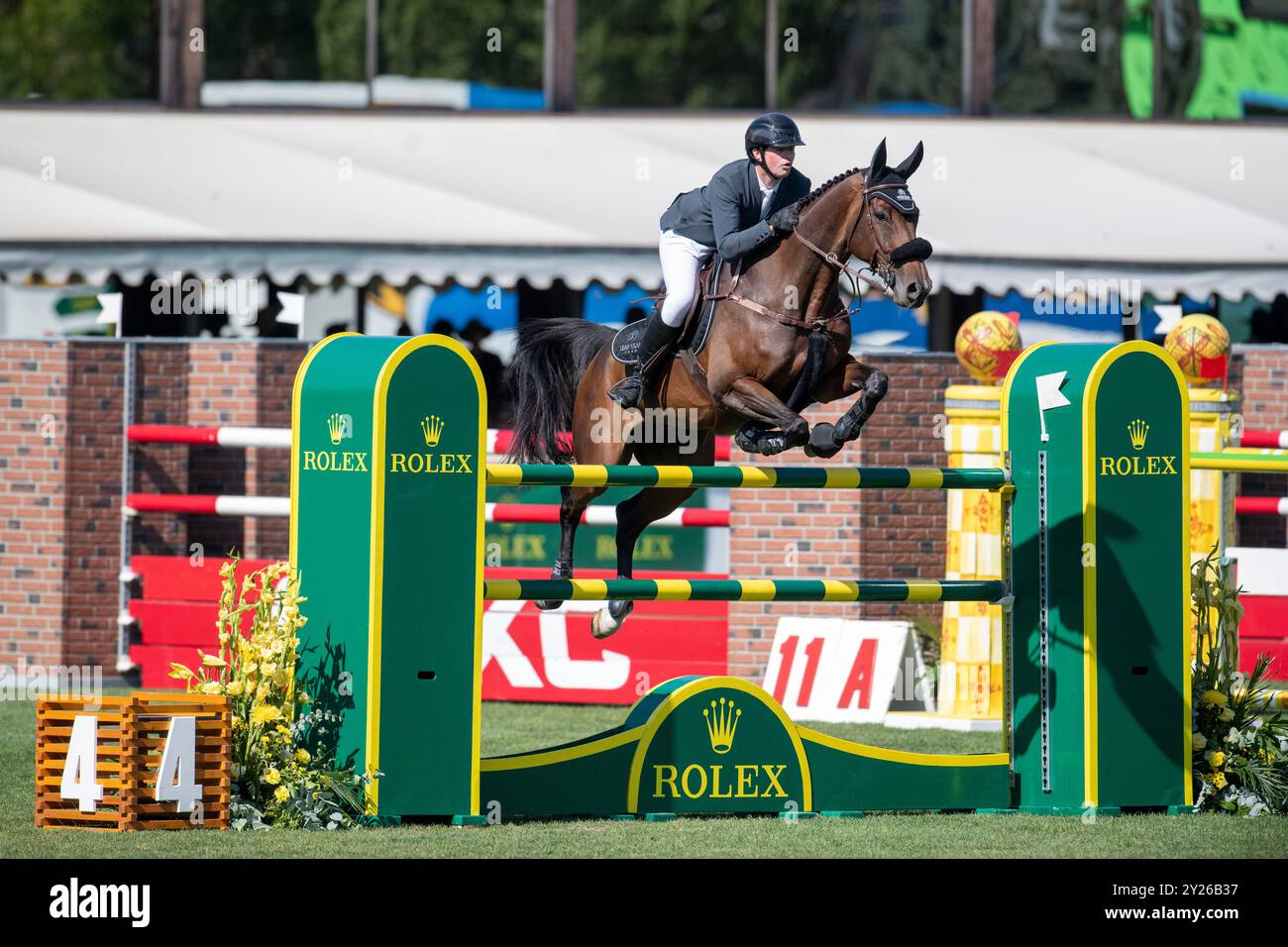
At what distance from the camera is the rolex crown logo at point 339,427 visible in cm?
671

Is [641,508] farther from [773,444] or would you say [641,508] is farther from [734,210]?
[734,210]

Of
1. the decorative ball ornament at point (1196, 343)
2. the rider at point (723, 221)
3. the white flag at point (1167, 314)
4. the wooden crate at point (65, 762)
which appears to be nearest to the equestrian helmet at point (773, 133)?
the rider at point (723, 221)

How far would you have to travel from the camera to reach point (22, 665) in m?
11.7

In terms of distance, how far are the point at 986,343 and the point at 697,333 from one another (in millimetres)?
2734

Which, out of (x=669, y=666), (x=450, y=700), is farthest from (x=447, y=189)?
(x=450, y=700)

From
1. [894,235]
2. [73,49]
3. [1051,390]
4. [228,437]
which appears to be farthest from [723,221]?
[73,49]

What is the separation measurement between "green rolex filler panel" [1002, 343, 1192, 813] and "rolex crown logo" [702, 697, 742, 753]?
3.61ft

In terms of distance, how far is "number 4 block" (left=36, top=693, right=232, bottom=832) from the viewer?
6.45m

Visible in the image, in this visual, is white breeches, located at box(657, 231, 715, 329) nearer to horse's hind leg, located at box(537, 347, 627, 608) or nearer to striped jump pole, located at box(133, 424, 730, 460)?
horse's hind leg, located at box(537, 347, 627, 608)

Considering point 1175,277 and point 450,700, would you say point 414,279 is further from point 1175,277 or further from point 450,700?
point 450,700

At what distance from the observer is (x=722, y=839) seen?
21.6 ft

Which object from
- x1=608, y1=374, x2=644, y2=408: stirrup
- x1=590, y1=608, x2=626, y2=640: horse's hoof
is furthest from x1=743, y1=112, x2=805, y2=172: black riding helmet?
x1=590, y1=608, x2=626, y2=640: horse's hoof

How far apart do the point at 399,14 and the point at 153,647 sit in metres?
9.39

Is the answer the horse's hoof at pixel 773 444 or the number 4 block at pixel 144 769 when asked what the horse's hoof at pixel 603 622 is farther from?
the number 4 block at pixel 144 769
